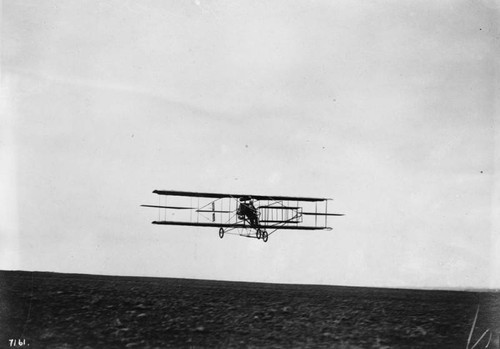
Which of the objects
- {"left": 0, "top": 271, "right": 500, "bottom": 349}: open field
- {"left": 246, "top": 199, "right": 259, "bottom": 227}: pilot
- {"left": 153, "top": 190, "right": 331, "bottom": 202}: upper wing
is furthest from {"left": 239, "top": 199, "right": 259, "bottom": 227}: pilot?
{"left": 0, "top": 271, "right": 500, "bottom": 349}: open field

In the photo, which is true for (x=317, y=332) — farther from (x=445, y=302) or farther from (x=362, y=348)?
(x=445, y=302)

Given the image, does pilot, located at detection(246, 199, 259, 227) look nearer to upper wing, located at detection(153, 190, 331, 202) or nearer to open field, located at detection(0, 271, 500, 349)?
upper wing, located at detection(153, 190, 331, 202)

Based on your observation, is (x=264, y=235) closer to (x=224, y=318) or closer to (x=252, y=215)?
(x=252, y=215)

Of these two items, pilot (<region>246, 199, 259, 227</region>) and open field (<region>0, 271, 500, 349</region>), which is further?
pilot (<region>246, 199, 259, 227</region>)

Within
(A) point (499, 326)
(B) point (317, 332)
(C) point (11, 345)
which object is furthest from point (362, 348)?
(C) point (11, 345)

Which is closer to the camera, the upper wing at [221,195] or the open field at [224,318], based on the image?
the open field at [224,318]

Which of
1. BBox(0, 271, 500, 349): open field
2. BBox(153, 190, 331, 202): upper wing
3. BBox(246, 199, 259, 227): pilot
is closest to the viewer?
BBox(0, 271, 500, 349): open field

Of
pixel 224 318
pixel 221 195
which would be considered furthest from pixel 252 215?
pixel 224 318

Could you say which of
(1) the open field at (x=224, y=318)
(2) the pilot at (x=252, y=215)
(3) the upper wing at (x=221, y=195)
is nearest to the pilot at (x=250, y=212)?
(2) the pilot at (x=252, y=215)

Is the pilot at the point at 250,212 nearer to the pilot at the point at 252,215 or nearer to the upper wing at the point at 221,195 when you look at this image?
the pilot at the point at 252,215
